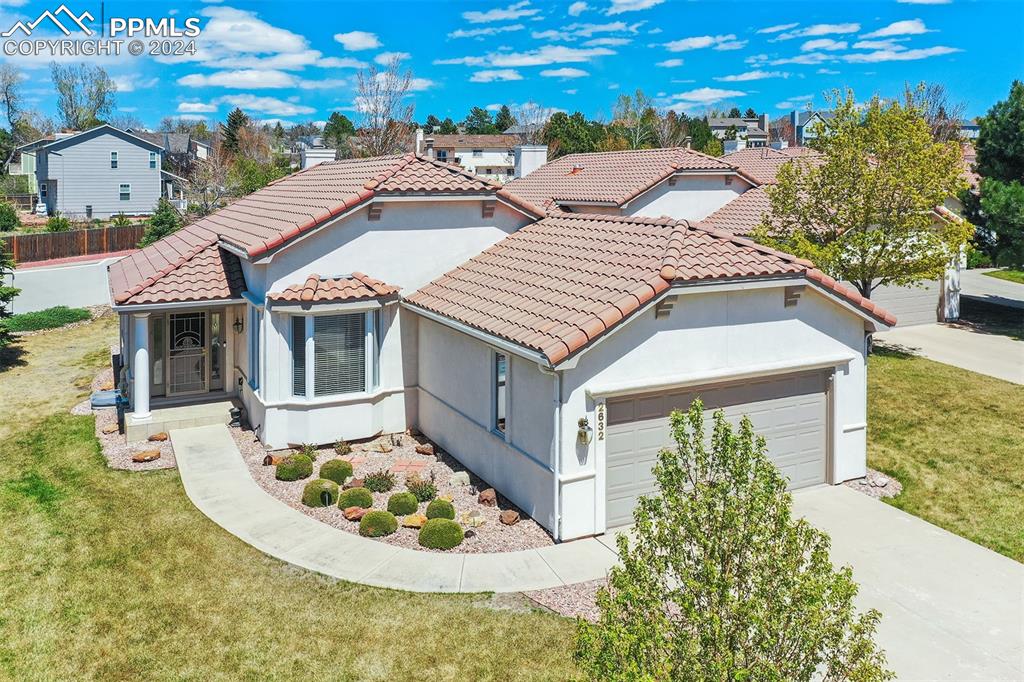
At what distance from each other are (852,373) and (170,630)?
10.8 m

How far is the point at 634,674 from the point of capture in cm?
459

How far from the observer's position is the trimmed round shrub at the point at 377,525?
11.3 m

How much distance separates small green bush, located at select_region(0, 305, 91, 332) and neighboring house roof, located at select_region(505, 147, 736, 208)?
1724 centimetres

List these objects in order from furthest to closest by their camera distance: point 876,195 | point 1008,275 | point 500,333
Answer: point 1008,275 → point 876,195 → point 500,333

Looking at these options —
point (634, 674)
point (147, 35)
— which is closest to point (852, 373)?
point (634, 674)

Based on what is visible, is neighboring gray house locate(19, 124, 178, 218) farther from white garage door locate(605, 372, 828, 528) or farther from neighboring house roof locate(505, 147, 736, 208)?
white garage door locate(605, 372, 828, 528)

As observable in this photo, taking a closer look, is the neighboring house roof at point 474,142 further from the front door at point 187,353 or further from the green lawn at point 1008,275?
the front door at point 187,353

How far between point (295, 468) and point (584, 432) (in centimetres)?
548

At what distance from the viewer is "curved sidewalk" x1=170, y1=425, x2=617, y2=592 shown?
10.0 m

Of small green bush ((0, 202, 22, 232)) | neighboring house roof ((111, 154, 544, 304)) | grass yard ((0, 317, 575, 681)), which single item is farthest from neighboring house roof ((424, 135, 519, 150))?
grass yard ((0, 317, 575, 681))

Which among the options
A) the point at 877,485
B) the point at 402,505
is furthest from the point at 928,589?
the point at 402,505

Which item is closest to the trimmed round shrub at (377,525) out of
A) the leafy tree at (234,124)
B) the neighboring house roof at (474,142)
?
the leafy tree at (234,124)

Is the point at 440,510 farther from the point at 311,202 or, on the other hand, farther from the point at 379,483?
the point at 311,202

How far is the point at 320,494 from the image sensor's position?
12.4 m
